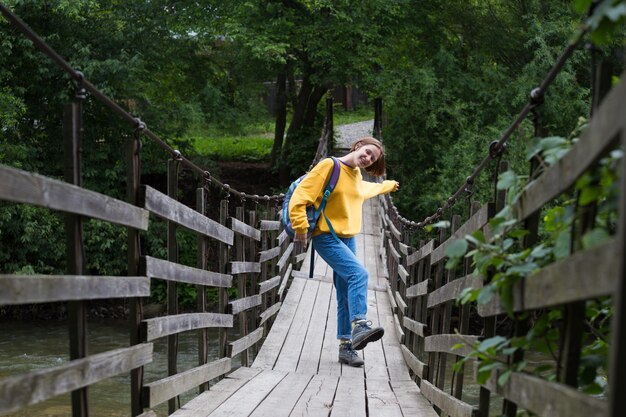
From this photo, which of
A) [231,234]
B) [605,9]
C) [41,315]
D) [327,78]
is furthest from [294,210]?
[327,78]

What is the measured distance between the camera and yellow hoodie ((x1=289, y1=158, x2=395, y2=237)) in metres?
5.87

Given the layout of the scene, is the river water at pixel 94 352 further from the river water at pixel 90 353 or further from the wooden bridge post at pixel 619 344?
the wooden bridge post at pixel 619 344

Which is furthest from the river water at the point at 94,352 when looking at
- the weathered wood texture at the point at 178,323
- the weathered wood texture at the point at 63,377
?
the weathered wood texture at the point at 63,377

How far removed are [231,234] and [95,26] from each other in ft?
46.4

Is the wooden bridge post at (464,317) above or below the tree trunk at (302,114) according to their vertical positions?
below

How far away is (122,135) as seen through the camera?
19516 millimetres

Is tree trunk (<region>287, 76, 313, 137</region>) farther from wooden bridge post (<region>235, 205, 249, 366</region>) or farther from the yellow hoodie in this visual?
the yellow hoodie

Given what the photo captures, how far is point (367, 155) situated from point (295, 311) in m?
2.88

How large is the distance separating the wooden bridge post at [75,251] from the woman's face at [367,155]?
3071 mm

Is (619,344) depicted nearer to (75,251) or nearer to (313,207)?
(75,251)

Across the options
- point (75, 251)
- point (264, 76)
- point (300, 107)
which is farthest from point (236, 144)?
point (75, 251)

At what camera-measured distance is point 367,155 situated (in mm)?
5898

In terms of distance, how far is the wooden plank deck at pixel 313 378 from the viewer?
4.75 m

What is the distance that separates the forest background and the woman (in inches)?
433
